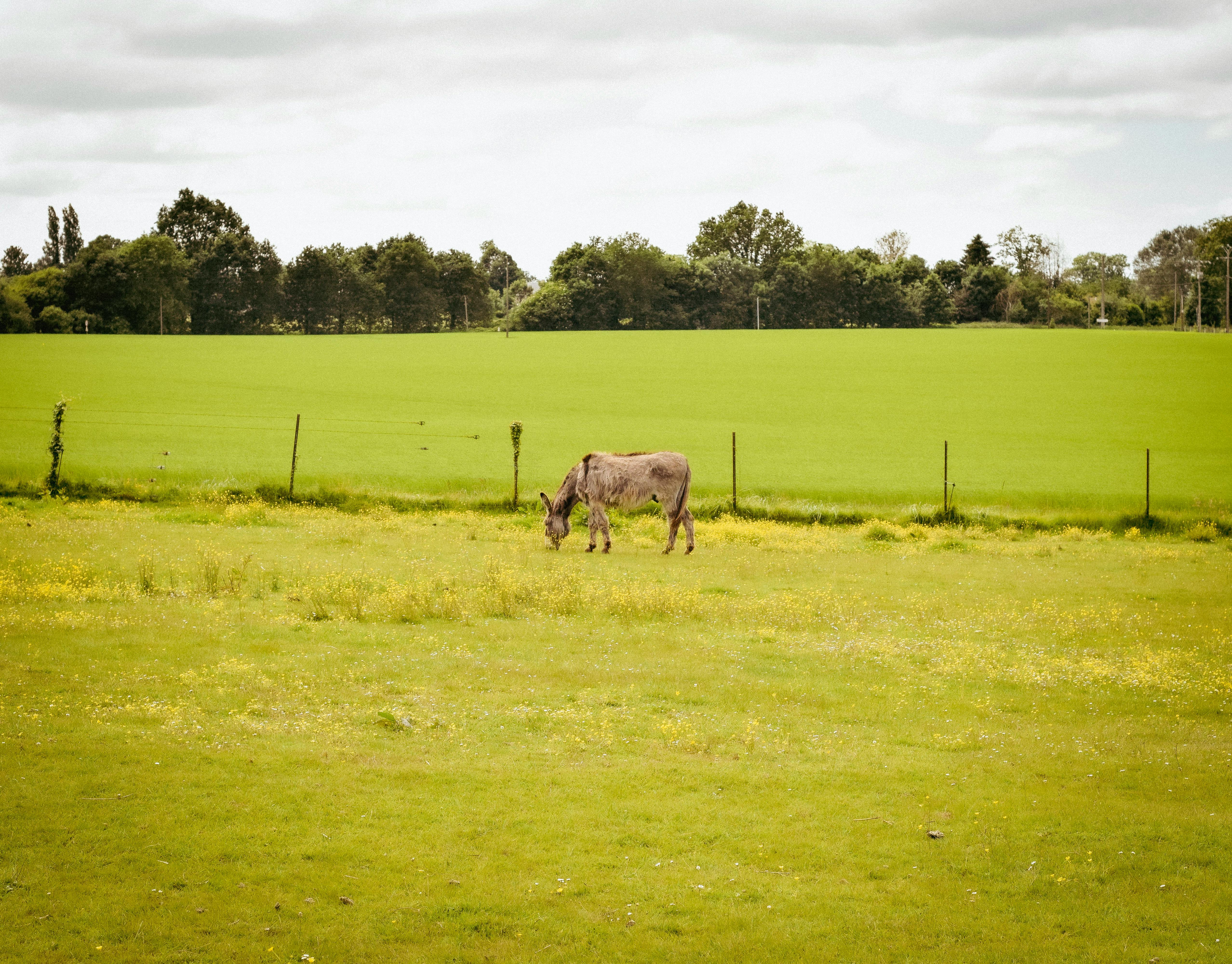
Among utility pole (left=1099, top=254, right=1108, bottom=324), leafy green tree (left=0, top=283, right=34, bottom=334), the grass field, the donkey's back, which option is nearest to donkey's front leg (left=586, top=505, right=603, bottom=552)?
the donkey's back

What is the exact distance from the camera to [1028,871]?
783 cm

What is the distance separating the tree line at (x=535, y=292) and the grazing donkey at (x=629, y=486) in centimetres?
8899

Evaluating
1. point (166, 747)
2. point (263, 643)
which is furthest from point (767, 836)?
point (263, 643)

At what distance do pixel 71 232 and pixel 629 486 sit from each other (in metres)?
165

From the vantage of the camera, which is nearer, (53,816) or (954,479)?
(53,816)

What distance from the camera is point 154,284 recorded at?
10038cm

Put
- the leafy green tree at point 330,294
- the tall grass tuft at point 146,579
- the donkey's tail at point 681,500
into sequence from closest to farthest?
the tall grass tuft at point 146,579, the donkey's tail at point 681,500, the leafy green tree at point 330,294

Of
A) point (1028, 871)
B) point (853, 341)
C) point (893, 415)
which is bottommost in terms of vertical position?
point (1028, 871)

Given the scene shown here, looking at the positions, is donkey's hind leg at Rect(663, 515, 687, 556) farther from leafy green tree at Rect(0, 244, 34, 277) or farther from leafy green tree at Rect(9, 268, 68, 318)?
leafy green tree at Rect(0, 244, 34, 277)

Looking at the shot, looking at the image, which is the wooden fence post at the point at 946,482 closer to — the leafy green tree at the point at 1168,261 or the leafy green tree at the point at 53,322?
the leafy green tree at the point at 53,322

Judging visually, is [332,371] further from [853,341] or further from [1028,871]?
[1028,871]

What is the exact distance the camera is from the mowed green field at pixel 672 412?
34438mm

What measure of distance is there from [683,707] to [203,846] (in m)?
5.50

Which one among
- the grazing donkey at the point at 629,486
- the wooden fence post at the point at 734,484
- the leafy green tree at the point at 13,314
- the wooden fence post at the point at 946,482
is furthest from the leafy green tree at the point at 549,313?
the grazing donkey at the point at 629,486
